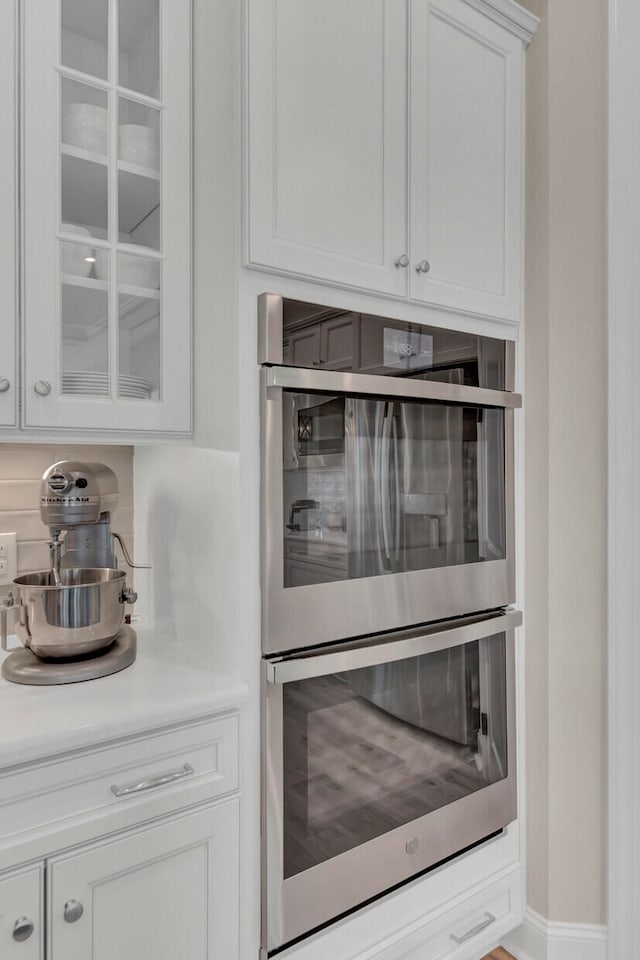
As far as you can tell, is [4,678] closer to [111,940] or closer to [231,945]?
[111,940]

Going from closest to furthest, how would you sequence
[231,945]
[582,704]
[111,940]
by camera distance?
[111,940], [231,945], [582,704]

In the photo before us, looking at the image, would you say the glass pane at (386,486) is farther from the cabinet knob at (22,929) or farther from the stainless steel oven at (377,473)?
the cabinet knob at (22,929)

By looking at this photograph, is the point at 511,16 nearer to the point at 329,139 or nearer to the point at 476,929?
the point at 329,139

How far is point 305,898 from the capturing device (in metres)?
1.23

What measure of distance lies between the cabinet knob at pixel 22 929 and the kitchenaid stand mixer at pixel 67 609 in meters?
0.38

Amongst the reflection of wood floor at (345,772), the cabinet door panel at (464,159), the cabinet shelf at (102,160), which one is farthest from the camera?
the cabinet door panel at (464,159)

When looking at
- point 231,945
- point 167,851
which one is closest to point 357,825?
point 231,945

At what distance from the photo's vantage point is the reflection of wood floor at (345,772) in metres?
1.23

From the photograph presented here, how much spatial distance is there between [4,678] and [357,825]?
805 millimetres

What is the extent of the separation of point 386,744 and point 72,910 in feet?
2.32

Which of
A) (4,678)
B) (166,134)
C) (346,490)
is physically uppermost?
(166,134)

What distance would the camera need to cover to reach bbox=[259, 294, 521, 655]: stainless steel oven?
1.21 m

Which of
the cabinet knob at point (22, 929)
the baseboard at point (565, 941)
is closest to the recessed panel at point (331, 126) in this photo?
the cabinet knob at point (22, 929)

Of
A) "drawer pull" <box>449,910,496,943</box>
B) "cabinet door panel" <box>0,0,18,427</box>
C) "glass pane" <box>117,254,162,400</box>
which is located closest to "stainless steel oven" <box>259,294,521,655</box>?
"glass pane" <box>117,254,162,400</box>
